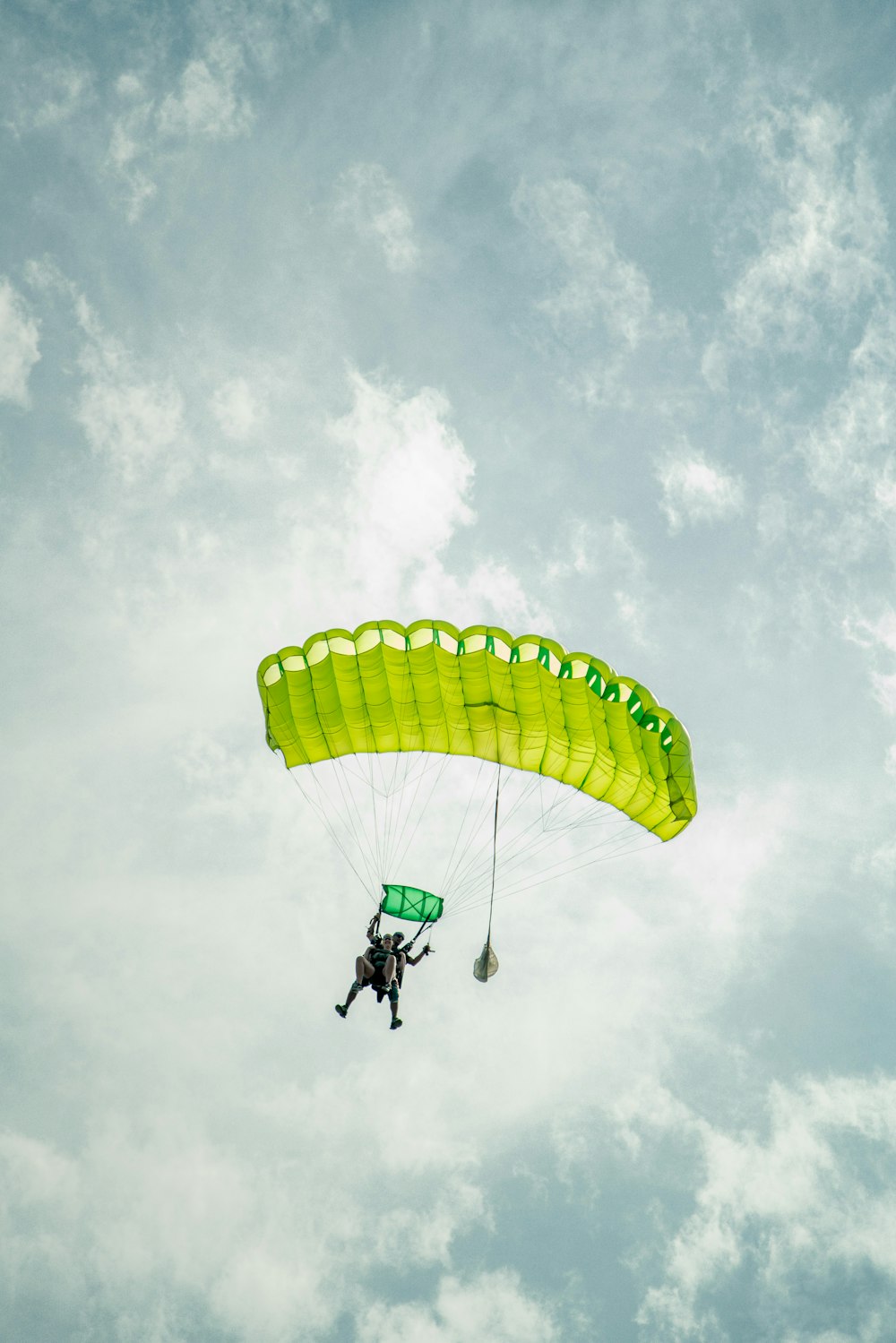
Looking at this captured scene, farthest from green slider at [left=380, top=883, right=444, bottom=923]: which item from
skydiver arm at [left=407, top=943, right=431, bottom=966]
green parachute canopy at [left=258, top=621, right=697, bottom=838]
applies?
green parachute canopy at [left=258, top=621, right=697, bottom=838]

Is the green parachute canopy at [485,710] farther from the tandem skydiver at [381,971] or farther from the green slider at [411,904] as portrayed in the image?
the tandem skydiver at [381,971]

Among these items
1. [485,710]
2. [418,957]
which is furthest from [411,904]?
[485,710]

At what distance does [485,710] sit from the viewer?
1548 centimetres

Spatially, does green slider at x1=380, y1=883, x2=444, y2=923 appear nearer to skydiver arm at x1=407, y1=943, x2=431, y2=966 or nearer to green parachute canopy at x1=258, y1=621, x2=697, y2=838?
skydiver arm at x1=407, y1=943, x2=431, y2=966

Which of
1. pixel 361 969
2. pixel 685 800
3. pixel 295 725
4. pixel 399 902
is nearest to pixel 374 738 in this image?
pixel 295 725

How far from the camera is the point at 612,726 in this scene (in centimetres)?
1488

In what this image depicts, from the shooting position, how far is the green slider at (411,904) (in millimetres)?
15250

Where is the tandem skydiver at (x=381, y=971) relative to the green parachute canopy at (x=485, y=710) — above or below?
below

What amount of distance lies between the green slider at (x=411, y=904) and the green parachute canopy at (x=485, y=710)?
8.25ft

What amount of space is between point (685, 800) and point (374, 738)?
5.45 meters

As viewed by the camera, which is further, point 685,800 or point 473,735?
point 473,735

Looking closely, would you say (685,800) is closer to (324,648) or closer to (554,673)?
(554,673)

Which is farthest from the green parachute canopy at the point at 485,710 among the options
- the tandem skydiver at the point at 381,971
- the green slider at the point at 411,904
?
the tandem skydiver at the point at 381,971

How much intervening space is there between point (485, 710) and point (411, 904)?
350 cm
